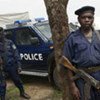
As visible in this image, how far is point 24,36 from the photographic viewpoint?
1019 cm

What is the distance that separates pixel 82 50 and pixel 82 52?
2 cm

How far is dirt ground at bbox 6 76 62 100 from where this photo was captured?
868cm

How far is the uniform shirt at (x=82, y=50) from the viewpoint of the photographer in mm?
4461

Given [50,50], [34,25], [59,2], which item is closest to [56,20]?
[59,2]

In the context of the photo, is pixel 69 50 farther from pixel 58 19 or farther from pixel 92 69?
pixel 58 19

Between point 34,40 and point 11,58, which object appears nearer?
point 11,58

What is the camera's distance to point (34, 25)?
10.0m

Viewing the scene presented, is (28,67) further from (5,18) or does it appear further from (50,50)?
(5,18)

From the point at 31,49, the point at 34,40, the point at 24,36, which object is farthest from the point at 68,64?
the point at 24,36

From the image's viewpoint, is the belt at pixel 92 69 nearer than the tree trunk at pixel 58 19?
Yes

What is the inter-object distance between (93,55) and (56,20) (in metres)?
1.61

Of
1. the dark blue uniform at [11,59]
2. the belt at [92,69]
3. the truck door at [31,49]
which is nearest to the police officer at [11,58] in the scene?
the dark blue uniform at [11,59]

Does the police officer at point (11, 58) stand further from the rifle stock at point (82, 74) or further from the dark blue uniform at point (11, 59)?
the rifle stock at point (82, 74)

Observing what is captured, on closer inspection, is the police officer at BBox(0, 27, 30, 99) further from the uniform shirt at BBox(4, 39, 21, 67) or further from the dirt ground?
the dirt ground
